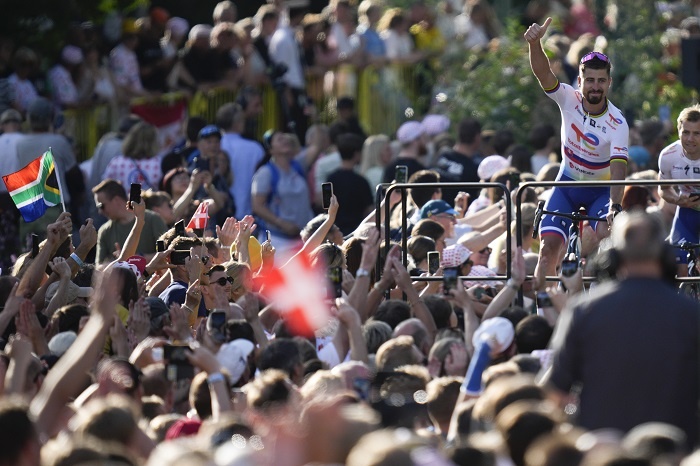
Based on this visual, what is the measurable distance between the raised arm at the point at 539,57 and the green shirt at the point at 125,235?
3.31 meters

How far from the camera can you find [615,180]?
1157 cm

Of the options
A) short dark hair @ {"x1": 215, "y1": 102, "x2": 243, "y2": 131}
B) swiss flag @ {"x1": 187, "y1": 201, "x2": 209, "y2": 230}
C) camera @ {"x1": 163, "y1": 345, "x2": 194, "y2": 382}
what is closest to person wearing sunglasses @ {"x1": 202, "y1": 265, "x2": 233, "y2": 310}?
swiss flag @ {"x1": 187, "y1": 201, "x2": 209, "y2": 230}

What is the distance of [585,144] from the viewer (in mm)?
12211

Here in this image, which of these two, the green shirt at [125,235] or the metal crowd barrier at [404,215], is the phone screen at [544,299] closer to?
the metal crowd barrier at [404,215]

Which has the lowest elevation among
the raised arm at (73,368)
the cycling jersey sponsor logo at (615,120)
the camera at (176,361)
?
the cycling jersey sponsor logo at (615,120)

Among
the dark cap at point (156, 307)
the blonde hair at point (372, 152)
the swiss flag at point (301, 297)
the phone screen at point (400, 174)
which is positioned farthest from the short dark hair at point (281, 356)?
the blonde hair at point (372, 152)

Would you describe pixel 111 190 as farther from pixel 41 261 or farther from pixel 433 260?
pixel 433 260

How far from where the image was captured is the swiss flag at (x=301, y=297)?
A: 9.81 m

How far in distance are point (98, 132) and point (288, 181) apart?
3.77 meters

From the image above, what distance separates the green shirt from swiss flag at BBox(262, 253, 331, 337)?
2.44 meters

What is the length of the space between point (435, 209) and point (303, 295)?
337 centimetres

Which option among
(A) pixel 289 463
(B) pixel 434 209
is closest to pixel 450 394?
(A) pixel 289 463

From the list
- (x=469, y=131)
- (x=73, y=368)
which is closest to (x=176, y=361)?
(x=73, y=368)

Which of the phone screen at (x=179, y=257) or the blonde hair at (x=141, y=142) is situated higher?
the phone screen at (x=179, y=257)
